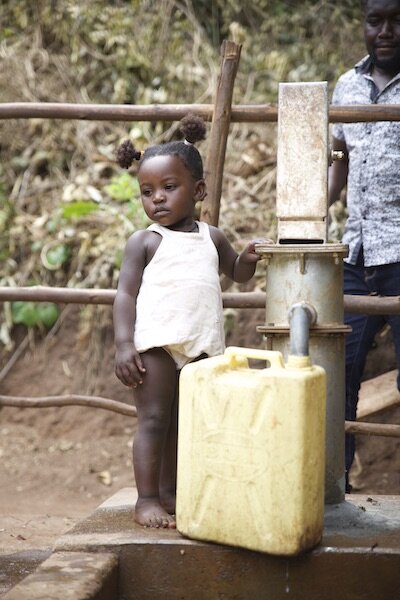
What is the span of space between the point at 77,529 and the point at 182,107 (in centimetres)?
170

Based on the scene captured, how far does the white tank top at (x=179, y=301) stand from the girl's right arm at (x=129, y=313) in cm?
2

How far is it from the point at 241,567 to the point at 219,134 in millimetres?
1717

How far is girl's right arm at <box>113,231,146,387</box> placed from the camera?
2.69 metres

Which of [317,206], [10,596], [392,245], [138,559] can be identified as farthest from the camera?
[392,245]

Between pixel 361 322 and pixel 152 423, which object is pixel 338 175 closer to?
pixel 361 322

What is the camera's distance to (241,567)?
238cm

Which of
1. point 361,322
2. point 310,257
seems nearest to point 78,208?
point 361,322

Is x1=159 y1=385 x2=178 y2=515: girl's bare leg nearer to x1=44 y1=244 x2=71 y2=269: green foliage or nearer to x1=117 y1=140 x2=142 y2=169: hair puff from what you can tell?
x1=117 y1=140 x2=142 y2=169: hair puff

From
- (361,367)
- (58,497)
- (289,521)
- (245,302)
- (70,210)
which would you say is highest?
(70,210)

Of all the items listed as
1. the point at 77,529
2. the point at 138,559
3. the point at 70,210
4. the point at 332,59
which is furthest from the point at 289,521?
the point at 332,59

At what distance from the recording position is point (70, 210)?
19.3 ft

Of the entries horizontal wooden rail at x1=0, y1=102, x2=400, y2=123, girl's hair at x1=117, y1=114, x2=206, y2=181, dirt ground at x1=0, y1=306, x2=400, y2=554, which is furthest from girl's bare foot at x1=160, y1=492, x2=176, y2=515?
dirt ground at x1=0, y1=306, x2=400, y2=554

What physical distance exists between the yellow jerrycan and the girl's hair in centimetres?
71

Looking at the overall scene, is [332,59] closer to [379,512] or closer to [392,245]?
[392,245]
